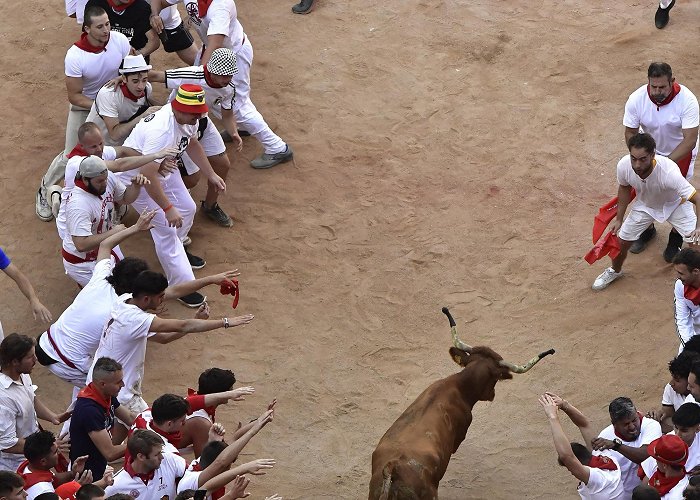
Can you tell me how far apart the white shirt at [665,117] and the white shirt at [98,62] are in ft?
17.0

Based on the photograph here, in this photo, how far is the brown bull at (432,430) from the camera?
7865mm

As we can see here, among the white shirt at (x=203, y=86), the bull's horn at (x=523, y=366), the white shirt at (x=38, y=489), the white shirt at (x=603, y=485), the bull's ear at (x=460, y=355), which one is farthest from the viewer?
the white shirt at (x=203, y=86)

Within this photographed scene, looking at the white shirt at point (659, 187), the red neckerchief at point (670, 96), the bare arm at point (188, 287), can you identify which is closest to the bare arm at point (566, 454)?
the bare arm at point (188, 287)

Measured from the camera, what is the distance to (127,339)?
8547 mm

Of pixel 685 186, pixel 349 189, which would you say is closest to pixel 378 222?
pixel 349 189

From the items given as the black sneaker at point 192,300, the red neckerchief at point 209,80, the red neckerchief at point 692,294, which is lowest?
the black sneaker at point 192,300

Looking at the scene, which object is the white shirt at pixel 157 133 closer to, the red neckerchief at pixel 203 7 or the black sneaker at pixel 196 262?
the black sneaker at pixel 196 262

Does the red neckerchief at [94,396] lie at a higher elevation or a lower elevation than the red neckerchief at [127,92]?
lower

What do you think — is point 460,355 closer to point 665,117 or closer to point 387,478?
point 387,478

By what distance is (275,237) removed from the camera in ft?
38.8

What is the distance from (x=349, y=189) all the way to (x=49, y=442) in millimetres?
5710

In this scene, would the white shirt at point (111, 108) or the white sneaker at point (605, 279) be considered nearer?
the white sneaker at point (605, 279)

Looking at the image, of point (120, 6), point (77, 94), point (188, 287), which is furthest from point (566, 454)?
point (120, 6)

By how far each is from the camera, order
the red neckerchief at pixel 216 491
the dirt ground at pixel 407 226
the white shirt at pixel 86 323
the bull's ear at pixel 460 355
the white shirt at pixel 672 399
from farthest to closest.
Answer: the dirt ground at pixel 407 226
the bull's ear at pixel 460 355
the white shirt at pixel 86 323
the white shirt at pixel 672 399
the red neckerchief at pixel 216 491
